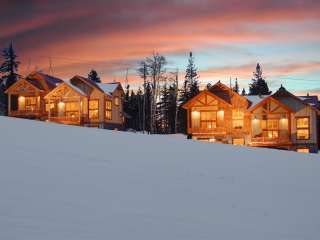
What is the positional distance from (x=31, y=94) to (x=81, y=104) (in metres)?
6.80

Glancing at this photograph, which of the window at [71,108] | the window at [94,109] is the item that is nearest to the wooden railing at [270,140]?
the window at [94,109]

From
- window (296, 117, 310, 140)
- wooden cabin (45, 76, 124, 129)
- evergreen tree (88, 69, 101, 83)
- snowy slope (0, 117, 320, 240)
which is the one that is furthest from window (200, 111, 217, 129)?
evergreen tree (88, 69, 101, 83)

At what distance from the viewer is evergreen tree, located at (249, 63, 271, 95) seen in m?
85.5

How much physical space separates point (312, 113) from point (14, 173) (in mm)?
43838

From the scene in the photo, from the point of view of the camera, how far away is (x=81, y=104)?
5031cm

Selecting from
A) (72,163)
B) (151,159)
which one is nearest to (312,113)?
(151,159)

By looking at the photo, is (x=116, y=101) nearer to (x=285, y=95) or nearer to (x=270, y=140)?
(x=270, y=140)

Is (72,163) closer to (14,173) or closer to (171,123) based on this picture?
(14,173)

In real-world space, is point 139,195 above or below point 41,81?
below

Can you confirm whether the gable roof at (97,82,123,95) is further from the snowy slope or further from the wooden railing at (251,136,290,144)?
the snowy slope

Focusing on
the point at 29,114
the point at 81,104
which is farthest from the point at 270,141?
the point at 29,114

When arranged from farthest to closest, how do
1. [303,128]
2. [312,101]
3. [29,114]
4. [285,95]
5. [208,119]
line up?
[312,101] → [29,114] → [285,95] → [208,119] → [303,128]

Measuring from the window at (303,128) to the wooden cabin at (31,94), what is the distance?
29148 millimetres

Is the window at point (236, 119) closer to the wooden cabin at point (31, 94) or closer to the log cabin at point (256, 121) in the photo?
the log cabin at point (256, 121)
